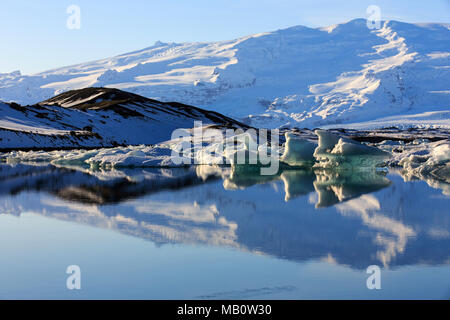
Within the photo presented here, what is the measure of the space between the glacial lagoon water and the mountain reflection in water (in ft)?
0.11

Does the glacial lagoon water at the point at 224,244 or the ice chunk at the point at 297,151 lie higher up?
the glacial lagoon water at the point at 224,244

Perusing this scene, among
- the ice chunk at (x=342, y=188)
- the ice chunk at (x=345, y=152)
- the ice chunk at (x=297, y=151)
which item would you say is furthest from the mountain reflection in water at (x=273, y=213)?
the ice chunk at (x=297, y=151)

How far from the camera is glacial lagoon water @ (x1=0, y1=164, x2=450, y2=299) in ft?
23.2

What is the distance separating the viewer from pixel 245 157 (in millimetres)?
29734

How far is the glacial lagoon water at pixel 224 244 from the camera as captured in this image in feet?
23.2

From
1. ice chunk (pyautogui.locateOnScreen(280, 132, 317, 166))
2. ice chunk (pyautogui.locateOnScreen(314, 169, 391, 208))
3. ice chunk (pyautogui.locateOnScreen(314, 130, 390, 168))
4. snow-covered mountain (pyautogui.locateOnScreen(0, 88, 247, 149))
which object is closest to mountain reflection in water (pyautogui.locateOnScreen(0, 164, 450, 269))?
ice chunk (pyautogui.locateOnScreen(314, 169, 391, 208))

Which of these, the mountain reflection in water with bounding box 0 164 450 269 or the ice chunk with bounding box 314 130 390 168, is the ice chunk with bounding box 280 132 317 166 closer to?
the ice chunk with bounding box 314 130 390 168

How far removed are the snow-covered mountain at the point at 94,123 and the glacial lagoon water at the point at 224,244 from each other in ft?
140

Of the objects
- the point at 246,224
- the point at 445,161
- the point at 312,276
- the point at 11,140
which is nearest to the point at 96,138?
the point at 11,140

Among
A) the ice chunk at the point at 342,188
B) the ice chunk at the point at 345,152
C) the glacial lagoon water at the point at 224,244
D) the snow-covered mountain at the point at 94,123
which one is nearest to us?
the glacial lagoon water at the point at 224,244

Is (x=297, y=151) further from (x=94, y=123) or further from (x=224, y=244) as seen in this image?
(x=94, y=123)

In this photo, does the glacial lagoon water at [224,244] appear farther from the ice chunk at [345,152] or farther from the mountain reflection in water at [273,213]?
the ice chunk at [345,152]
